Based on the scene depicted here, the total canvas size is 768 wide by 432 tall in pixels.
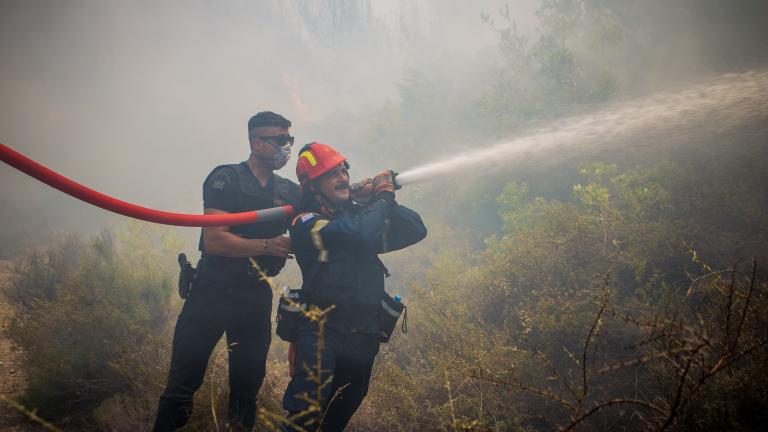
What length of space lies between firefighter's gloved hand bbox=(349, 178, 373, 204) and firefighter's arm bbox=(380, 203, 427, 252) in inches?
13.9

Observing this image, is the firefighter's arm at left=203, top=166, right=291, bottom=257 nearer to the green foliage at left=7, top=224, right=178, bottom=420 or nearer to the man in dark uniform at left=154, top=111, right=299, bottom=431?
the man in dark uniform at left=154, top=111, right=299, bottom=431

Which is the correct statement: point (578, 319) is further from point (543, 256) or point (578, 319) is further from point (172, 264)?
point (172, 264)

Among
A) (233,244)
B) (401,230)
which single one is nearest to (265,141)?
(233,244)

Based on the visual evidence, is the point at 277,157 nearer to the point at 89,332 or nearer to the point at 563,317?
the point at 563,317

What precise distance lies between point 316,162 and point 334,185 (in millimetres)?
257

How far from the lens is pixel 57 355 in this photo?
4352 millimetres

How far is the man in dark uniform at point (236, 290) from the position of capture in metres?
2.83

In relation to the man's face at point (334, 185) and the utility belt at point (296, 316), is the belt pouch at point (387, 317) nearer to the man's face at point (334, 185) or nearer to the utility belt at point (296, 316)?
the utility belt at point (296, 316)

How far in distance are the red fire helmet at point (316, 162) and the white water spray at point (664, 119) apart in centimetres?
474

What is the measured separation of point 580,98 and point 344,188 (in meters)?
11.7

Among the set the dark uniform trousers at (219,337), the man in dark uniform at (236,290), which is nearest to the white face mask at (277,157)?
the man in dark uniform at (236,290)

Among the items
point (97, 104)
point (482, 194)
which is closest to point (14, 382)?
point (482, 194)

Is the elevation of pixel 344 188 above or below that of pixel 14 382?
above

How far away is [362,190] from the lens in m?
3.17
